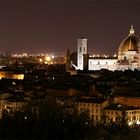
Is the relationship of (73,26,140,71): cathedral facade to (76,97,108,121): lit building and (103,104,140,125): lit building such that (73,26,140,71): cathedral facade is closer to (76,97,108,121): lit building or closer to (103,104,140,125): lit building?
(76,97,108,121): lit building

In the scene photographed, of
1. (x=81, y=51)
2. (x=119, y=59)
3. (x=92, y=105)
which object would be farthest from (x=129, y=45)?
(x=92, y=105)

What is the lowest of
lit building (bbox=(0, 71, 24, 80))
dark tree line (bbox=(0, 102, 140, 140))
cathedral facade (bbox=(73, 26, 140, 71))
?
dark tree line (bbox=(0, 102, 140, 140))

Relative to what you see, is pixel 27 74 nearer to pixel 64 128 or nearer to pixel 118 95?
pixel 118 95

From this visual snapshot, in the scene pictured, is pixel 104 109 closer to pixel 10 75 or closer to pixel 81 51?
pixel 10 75

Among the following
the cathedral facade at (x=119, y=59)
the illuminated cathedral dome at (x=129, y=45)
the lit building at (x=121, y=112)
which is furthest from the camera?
the illuminated cathedral dome at (x=129, y=45)

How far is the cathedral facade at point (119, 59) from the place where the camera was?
71.7m

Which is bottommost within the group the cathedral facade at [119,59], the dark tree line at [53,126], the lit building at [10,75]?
the dark tree line at [53,126]

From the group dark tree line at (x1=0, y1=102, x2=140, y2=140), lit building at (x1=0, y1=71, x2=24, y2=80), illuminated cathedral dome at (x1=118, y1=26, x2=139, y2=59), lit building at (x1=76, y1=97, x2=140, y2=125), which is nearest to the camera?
dark tree line at (x1=0, y1=102, x2=140, y2=140)

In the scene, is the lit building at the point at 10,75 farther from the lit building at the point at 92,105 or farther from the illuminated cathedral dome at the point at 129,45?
the lit building at the point at 92,105

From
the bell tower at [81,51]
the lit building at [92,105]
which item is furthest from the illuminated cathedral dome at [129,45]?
the lit building at [92,105]

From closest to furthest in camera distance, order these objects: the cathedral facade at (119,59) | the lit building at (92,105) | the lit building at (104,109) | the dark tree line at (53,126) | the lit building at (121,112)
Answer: the dark tree line at (53,126)
the lit building at (121,112)
the lit building at (104,109)
the lit building at (92,105)
the cathedral facade at (119,59)

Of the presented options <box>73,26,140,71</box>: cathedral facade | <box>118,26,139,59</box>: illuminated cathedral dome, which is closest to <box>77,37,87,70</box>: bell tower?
<box>73,26,140,71</box>: cathedral facade

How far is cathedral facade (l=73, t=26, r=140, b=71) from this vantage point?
71688mm

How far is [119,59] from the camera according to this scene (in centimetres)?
7312
